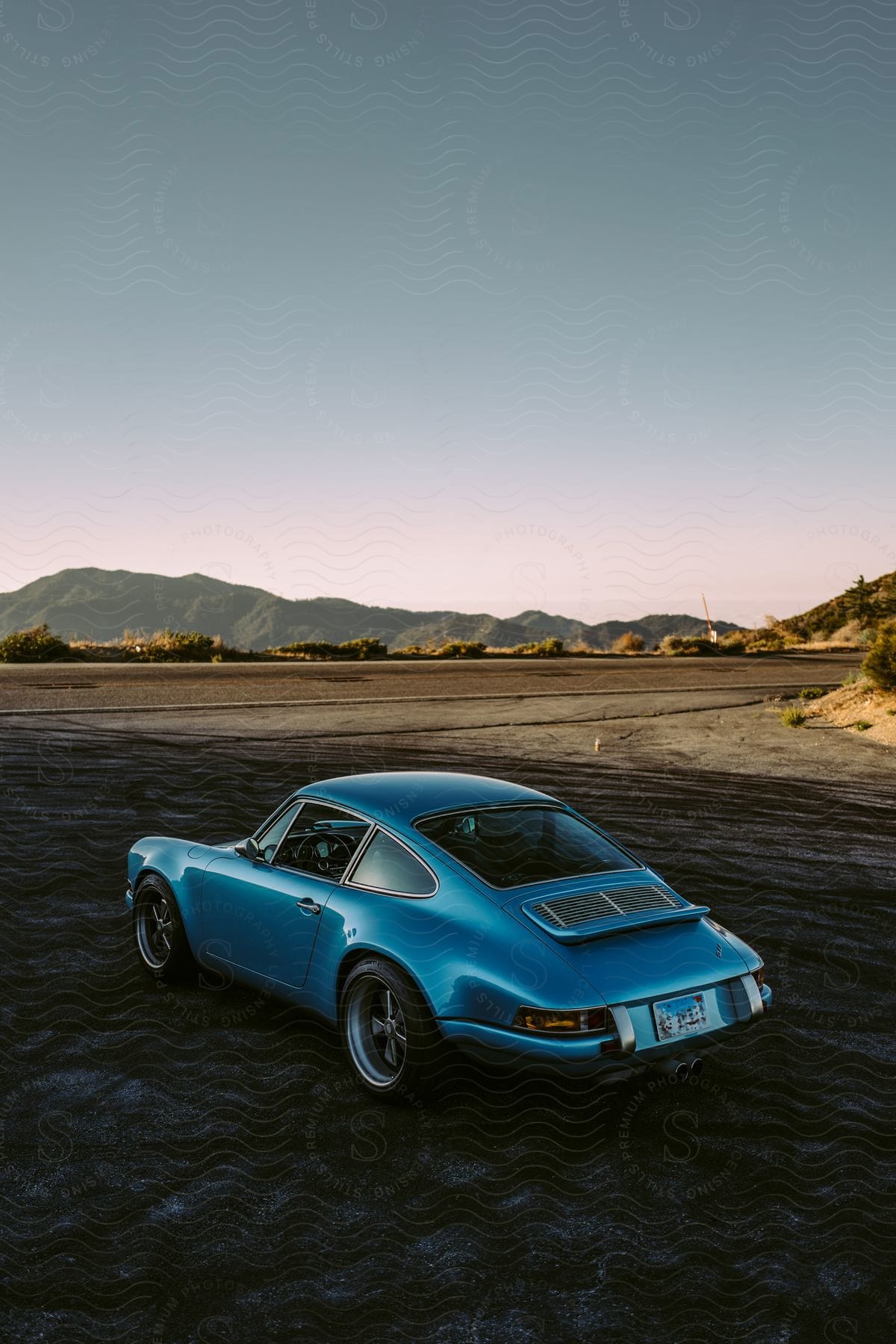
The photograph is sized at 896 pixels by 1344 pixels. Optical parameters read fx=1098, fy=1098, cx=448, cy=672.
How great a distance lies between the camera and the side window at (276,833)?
5.69 meters

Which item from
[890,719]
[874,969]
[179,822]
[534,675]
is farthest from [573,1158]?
[534,675]

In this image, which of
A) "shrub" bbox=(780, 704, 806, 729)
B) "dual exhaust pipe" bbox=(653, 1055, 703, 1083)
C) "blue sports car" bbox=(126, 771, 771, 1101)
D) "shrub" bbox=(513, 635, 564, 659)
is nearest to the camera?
"blue sports car" bbox=(126, 771, 771, 1101)

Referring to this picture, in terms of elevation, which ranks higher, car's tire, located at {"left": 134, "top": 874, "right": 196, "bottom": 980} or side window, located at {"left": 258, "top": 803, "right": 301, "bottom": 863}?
side window, located at {"left": 258, "top": 803, "right": 301, "bottom": 863}

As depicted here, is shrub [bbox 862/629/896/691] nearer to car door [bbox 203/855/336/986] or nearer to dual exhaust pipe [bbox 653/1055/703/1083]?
car door [bbox 203/855/336/986]

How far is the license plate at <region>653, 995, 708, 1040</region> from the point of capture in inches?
167

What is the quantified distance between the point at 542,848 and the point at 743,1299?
87.1 inches

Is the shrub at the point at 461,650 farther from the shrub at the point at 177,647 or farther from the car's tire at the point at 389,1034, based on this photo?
the car's tire at the point at 389,1034

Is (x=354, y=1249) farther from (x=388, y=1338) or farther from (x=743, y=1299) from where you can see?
(x=743, y=1299)

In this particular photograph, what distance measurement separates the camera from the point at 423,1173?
4074 mm

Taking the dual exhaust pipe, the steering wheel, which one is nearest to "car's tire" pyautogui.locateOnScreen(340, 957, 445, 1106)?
the steering wheel

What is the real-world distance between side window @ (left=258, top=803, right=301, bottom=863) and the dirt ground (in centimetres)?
90

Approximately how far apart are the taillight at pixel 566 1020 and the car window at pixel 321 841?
1491 millimetres

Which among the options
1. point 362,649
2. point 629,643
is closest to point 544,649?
point 629,643

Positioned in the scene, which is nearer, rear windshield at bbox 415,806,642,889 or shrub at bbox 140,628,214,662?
rear windshield at bbox 415,806,642,889
